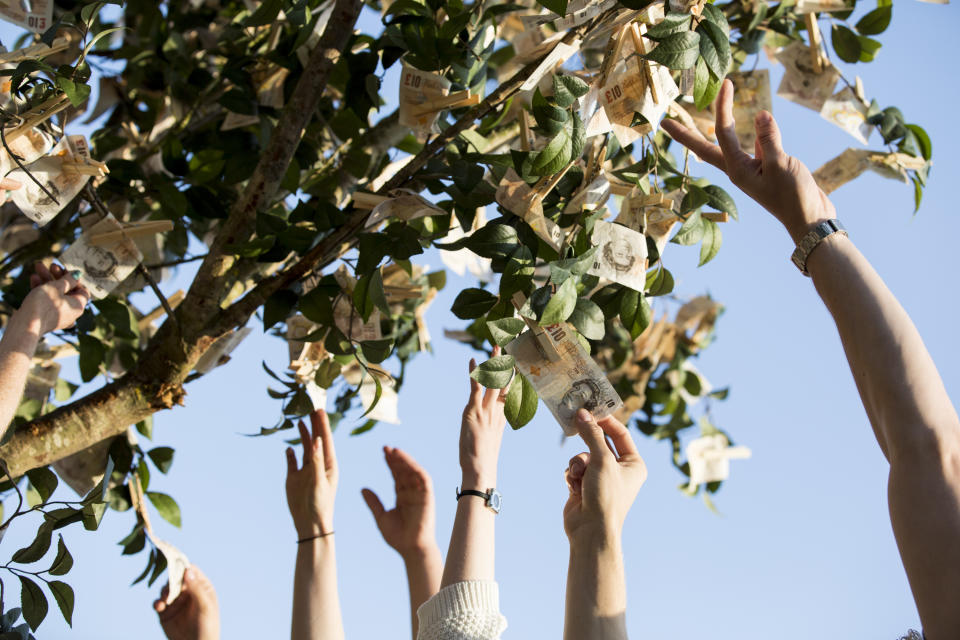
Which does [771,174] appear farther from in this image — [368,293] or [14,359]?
[14,359]

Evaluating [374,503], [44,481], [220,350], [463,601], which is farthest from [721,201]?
[44,481]

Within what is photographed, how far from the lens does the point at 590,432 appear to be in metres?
0.96

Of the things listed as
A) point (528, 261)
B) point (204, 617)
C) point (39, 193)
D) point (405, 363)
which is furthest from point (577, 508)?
point (204, 617)

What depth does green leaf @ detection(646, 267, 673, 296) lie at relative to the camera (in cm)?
105

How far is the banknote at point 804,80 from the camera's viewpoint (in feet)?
4.15

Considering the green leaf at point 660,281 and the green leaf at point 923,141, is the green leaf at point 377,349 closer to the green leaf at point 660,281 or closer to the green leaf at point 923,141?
the green leaf at point 660,281

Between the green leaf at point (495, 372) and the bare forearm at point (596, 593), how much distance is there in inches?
8.8

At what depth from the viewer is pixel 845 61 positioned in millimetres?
1331

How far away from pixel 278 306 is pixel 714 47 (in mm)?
670

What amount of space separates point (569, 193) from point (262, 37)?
91 centimetres

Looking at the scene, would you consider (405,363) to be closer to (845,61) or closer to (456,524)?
(456,524)

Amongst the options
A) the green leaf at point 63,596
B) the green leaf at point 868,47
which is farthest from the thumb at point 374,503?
the green leaf at point 868,47

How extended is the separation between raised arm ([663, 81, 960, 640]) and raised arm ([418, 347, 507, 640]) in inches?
16.8

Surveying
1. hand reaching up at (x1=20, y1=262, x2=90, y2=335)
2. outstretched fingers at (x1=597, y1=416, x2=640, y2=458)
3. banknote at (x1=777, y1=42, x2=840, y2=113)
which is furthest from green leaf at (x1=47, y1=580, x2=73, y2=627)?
banknote at (x1=777, y1=42, x2=840, y2=113)
